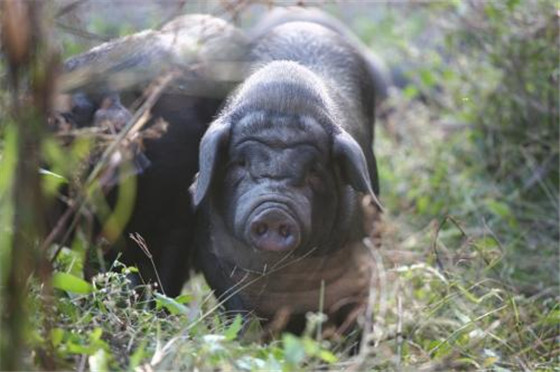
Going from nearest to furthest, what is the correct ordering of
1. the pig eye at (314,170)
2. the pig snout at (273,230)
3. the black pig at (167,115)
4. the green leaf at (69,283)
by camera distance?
the green leaf at (69,283), the pig snout at (273,230), the pig eye at (314,170), the black pig at (167,115)

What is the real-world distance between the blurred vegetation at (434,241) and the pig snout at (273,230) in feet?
0.94

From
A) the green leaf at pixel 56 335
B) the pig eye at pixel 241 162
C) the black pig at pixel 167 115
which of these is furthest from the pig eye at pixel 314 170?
the green leaf at pixel 56 335

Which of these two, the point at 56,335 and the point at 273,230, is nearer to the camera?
the point at 56,335

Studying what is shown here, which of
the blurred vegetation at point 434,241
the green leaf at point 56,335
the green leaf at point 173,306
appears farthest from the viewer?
the green leaf at point 173,306

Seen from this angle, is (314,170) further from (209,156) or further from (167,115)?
(167,115)

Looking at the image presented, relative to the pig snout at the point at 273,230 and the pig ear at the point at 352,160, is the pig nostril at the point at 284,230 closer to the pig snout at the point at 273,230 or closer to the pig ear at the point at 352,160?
the pig snout at the point at 273,230

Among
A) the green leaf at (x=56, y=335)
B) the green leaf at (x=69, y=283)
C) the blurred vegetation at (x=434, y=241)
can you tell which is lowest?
the blurred vegetation at (x=434, y=241)

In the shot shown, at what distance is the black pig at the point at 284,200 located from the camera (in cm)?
441

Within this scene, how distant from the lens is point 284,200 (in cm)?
434

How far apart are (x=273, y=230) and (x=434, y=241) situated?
2.85 feet

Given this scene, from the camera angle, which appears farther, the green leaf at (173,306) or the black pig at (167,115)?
the black pig at (167,115)

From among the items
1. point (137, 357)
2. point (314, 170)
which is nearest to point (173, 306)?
point (137, 357)

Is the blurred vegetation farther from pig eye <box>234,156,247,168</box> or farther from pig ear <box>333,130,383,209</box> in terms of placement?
pig eye <box>234,156,247,168</box>

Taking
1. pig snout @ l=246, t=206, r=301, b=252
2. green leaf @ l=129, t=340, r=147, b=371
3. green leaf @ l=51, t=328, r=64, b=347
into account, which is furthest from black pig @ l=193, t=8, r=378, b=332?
green leaf @ l=51, t=328, r=64, b=347
